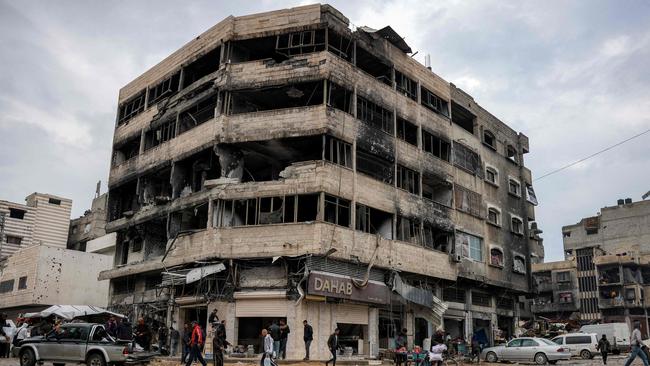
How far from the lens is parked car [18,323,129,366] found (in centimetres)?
1739

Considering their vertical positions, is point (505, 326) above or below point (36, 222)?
below

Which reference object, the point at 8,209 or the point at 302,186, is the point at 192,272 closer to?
the point at 302,186

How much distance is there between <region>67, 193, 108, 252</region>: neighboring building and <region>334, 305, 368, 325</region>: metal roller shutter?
3243cm

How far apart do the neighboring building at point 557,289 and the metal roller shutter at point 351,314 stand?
155 feet

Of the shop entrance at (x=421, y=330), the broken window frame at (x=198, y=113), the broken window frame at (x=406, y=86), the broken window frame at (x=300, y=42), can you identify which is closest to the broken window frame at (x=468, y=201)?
the broken window frame at (x=406, y=86)

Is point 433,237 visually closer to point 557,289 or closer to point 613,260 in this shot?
point 613,260

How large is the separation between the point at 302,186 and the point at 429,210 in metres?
9.58

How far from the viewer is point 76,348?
17.6 metres

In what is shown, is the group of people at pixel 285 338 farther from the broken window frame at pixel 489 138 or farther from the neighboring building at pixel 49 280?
the neighboring building at pixel 49 280

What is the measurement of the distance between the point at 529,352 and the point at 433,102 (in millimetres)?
16109

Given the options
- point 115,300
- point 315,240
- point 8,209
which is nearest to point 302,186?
point 315,240

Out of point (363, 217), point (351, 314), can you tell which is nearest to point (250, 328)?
point (351, 314)

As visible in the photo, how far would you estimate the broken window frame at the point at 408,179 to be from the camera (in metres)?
31.7

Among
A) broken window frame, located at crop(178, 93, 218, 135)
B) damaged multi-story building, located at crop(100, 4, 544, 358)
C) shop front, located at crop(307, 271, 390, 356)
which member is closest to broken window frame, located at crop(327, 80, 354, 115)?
damaged multi-story building, located at crop(100, 4, 544, 358)
